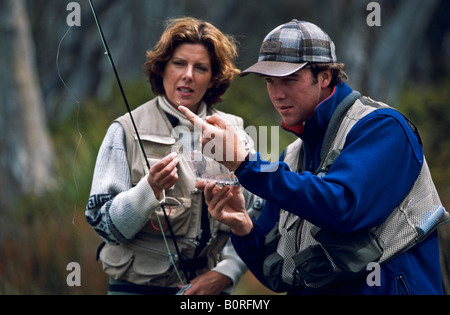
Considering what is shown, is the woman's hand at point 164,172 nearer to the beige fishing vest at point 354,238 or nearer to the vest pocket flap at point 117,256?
the vest pocket flap at point 117,256

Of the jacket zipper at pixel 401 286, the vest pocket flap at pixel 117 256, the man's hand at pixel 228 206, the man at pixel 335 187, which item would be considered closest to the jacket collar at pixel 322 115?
the man at pixel 335 187

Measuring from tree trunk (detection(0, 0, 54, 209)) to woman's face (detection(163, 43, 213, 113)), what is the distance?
6557 millimetres

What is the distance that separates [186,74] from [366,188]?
1454 mm

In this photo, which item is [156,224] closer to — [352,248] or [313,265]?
[313,265]

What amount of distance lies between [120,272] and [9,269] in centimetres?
283

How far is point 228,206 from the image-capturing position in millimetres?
3113

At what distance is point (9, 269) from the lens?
5.68 metres

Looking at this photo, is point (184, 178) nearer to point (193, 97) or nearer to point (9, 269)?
point (193, 97)

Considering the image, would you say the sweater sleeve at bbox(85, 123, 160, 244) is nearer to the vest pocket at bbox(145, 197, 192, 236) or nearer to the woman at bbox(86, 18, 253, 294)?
the woman at bbox(86, 18, 253, 294)

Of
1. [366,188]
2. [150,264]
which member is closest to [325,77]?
[366,188]

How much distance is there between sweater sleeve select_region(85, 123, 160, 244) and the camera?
Answer: 3.11 meters

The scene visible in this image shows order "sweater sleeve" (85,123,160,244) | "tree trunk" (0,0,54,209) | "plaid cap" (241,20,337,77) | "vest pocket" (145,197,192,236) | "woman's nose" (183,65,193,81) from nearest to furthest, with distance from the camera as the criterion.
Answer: "plaid cap" (241,20,337,77)
"sweater sleeve" (85,123,160,244)
"vest pocket" (145,197,192,236)
"woman's nose" (183,65,193,81)
"tree trunk" (0,0,54,209)

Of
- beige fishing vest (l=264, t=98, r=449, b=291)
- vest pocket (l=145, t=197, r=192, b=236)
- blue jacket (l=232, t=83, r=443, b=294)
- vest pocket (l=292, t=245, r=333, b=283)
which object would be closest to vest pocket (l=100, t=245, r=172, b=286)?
vest pocket (l=145, t=197, r=192, b=236)
